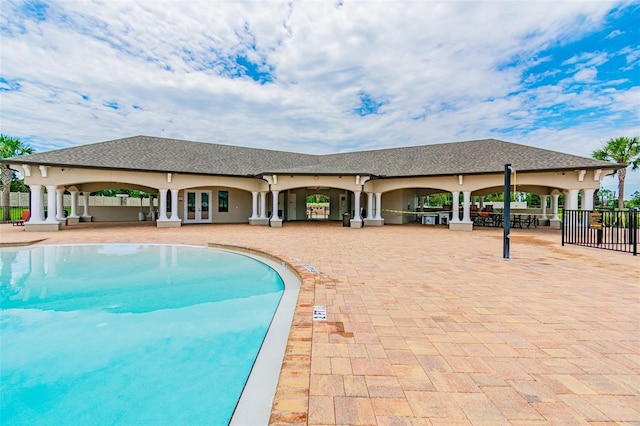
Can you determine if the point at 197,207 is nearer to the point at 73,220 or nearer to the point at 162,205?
the point at 162,205

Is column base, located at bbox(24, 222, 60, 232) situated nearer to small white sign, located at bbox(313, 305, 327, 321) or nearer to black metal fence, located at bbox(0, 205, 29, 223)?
black metal fence, located at bbox(0, 205, 29, 223)

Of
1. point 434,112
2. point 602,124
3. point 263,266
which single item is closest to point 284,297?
point 263,266

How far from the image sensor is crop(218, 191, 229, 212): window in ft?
71.5

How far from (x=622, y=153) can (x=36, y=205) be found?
39.0 meters

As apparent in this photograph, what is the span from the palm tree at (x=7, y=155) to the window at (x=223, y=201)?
14.4 metres

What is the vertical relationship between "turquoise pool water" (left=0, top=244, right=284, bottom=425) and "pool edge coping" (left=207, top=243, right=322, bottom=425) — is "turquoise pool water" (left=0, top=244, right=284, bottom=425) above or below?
below

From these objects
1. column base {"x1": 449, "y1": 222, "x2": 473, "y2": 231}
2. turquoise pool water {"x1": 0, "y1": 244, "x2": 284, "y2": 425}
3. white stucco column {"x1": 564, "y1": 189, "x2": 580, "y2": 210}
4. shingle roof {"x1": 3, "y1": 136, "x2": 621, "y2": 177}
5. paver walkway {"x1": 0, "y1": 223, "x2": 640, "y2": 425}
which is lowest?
turquoise pool water {"x1": 0, "y1": 244, "x2": 284, "y2": 425}

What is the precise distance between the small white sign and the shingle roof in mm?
14505

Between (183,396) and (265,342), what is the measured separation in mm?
922

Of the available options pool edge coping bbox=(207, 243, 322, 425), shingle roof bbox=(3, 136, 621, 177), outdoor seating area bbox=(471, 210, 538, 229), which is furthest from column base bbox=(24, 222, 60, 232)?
outdoor seating area bbox=(471, 210, 538, 229)

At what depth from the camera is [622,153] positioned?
22.9 metres

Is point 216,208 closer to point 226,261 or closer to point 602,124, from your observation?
point 226,261

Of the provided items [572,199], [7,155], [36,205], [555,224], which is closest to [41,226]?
[36,205]

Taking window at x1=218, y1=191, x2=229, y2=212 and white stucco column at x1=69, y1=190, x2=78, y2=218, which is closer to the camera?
white stucco column at x1=69, y1=190, x2=78, y2=218
